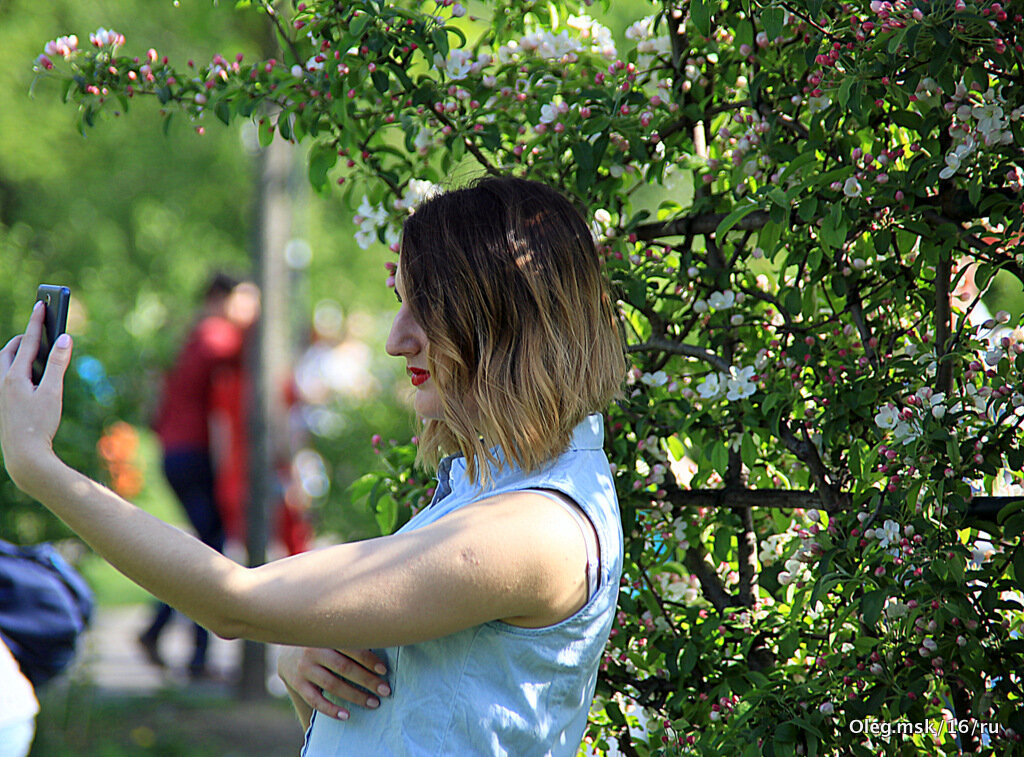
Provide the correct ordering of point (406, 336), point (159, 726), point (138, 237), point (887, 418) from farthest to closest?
point (138, 237)
point (159, 726)
point (887, 418)
point (406, 336)

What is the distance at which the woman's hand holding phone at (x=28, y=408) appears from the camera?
46.0 inches

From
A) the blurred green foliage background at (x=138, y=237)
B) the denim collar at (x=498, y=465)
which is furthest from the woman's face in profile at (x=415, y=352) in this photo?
the blurred green foliage background at (x=138, y=237)

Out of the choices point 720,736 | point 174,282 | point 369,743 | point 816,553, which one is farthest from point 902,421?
point 174,282

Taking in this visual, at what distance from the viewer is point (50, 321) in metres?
1.30

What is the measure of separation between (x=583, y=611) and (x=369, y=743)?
33 cm

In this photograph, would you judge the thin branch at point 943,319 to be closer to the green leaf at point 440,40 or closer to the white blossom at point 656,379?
the white blossom at point 656,379

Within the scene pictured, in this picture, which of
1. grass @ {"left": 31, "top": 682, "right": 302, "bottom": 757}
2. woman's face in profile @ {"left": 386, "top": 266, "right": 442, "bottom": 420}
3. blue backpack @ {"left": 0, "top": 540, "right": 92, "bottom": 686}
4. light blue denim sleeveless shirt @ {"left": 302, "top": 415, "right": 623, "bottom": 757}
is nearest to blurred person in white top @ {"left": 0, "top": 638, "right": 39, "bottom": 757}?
blue backpack @ {"left": 0, "top": 540, "right": 92, "bottom": 686}

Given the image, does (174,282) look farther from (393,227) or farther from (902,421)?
(902,421)

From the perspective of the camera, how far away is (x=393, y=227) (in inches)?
91.0

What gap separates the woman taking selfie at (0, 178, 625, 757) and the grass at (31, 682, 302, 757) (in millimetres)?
3487

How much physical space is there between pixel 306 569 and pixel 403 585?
0.12m

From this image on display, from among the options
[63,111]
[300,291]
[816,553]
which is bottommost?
[300,291]

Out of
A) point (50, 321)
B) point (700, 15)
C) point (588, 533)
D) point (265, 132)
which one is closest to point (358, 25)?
point (265, 132)

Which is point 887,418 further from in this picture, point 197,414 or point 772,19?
point 197,414
